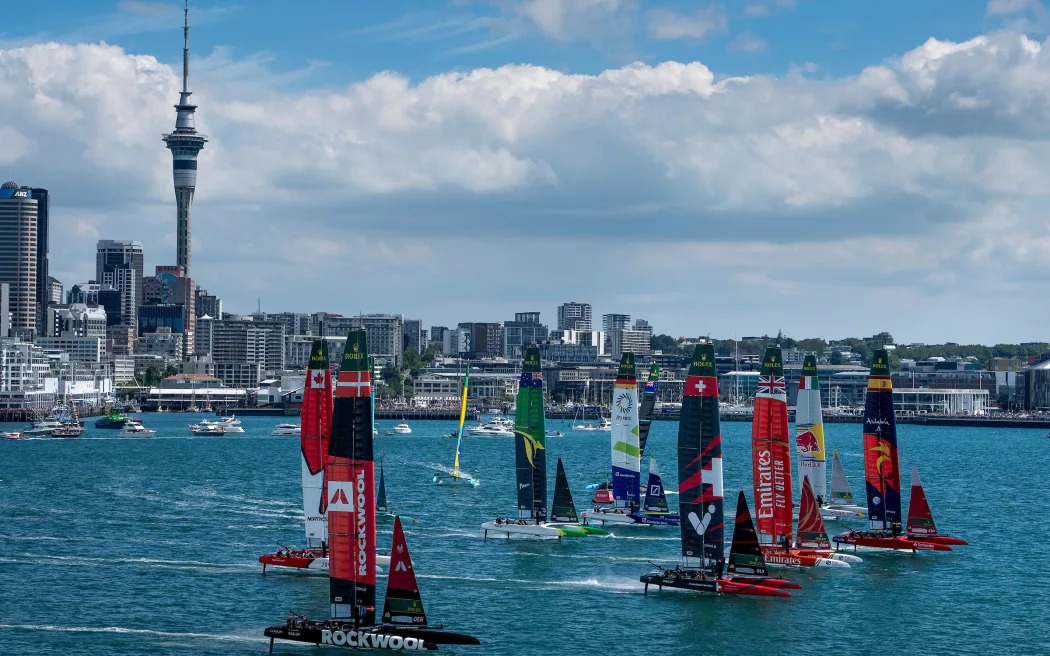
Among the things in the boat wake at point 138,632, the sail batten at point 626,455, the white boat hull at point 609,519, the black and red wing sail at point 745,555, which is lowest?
the boat wake at point 138,632

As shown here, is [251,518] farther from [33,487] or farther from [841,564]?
[841,564]

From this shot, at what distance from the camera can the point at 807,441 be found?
71.9 metres

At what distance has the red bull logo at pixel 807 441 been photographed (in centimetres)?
7144

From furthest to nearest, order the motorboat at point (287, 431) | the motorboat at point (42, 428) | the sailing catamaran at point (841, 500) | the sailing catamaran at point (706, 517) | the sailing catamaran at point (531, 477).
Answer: the motorboat at point (287, 431), the motorboat at point (42, 428), the sailing catamaran at point (841, 500), the sailing catamaran at point (531, 477), the sailing catamaran at point (706, 517)

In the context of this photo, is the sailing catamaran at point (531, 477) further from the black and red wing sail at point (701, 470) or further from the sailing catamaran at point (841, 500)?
the sailing catamaran at point (841, 500)

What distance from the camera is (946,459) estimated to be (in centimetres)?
14562

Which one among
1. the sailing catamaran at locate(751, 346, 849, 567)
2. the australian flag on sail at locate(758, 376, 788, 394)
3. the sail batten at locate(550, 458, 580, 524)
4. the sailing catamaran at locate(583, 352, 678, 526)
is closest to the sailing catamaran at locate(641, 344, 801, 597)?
the sailing catamaran at locate(751, 346, 849, 567)

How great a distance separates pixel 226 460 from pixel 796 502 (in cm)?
6441

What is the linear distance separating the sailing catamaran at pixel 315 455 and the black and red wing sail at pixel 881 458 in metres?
23.8

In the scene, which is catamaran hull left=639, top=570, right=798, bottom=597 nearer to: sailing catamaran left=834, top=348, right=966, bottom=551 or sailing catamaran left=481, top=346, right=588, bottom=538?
sailing catamaran left=834, top=348, right=966, bottom=551

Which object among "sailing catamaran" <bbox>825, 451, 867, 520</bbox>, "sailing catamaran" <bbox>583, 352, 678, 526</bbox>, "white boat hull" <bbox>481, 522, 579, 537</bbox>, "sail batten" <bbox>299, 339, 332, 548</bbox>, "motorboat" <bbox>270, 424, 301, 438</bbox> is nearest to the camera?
"sail batten" <bbox>299, 339, 332, 548</bbox>

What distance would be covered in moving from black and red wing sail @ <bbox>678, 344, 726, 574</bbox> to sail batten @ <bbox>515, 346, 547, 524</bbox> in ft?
52.5

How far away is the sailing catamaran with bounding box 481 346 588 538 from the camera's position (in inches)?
2763

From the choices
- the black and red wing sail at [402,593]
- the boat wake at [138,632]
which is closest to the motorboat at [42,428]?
the boat wake at [138,632]
